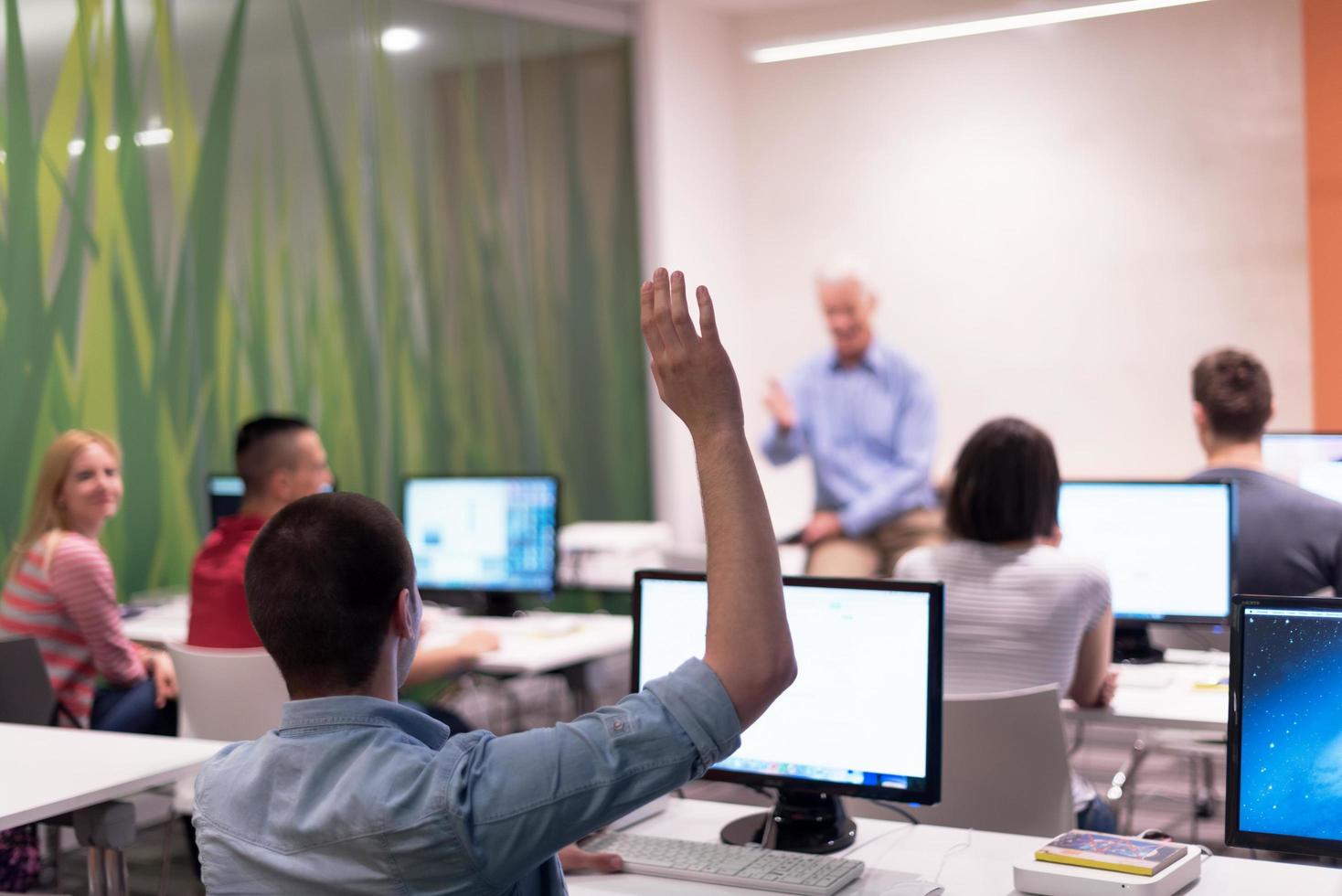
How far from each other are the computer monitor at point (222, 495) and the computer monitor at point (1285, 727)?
153 inches

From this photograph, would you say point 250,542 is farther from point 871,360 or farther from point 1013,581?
point 871,360

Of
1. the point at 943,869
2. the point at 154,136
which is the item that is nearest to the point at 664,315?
the point at 943,869

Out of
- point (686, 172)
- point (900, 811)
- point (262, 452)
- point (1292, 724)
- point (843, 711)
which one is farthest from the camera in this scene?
point (686, 172)

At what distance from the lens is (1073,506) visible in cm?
379

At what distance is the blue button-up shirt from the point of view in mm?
6809

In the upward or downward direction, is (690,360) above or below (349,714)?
above

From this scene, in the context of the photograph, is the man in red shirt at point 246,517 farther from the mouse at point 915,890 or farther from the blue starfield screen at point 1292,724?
the blue starfield screen at point 1292,724

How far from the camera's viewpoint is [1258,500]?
3.68 meters

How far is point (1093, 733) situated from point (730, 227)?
3.48 metres

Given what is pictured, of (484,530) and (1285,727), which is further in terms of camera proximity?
(484,530)

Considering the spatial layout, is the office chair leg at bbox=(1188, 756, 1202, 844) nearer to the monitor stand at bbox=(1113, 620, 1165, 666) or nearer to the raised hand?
the monitor stand at bbox=(1113, 620, 1165, 666)

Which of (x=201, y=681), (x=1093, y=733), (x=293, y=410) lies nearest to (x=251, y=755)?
(x=201, y=681)

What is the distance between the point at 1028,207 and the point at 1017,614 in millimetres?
4475

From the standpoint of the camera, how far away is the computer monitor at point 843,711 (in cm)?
219
